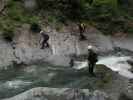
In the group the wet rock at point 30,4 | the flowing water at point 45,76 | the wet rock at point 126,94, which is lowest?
the flowing water at point 45,76

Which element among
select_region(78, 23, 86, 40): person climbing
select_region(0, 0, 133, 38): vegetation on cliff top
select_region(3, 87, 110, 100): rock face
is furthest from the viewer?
select_region(78, 23, 86, 40): person climbing

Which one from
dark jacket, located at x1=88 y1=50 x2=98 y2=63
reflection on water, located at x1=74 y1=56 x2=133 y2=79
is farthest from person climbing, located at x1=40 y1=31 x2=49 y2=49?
dark jacket, located at x1=88 y1=50 x2=98 y2=63

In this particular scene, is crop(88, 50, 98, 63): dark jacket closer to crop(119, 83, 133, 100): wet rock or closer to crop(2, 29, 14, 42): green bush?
crop(119, 83, 133, 100): wet rock

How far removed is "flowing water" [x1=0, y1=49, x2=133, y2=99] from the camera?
696 inches

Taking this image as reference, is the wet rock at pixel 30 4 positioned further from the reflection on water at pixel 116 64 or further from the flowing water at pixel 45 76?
the flowing water at pixel 45 76

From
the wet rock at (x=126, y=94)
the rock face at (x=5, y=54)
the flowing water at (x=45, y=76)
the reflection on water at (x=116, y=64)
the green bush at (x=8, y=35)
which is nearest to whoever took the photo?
the wet rock at (x=126, y=94)

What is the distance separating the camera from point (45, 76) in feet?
66.7

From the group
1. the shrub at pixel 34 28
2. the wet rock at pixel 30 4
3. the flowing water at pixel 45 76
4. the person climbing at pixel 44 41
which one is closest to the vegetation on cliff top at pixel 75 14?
the wet rock at pixel 30 4

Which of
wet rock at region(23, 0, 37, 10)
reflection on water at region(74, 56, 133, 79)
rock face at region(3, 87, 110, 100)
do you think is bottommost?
reflection on water at region(74, 56, 133, 79)

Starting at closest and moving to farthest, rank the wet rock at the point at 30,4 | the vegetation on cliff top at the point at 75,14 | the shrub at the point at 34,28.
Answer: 1. the shrub at the point at 34,28
2. the vegetation on cliff top at the point at 75,14
3. the wet rock at the point at 30,4

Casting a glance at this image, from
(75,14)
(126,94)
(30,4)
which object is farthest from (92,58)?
(30,4)

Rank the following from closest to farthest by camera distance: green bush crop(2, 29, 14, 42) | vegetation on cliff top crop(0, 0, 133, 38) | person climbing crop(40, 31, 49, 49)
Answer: green bush crop(2, 29, 14, 42) < person climbing crop(40, 31, 49, 49) < vegetation on cliff top crop(0, 0, 133, 38)

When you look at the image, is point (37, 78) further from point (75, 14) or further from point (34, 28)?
point (75, 14)

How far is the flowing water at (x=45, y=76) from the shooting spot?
1769 cm
